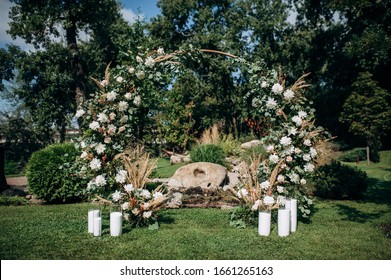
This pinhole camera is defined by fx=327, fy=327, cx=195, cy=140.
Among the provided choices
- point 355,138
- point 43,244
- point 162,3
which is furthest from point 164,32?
point 43,244

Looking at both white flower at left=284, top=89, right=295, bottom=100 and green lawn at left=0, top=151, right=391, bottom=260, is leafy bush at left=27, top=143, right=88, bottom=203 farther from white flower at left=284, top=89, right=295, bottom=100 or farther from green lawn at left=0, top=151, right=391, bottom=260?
white flower at left=284, top=89, right=295, bottom=100

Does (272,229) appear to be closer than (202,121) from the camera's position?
Yes

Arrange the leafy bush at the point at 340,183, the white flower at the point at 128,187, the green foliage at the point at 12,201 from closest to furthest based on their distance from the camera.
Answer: the white flower at the point at 128,187 → the leafy bush at the point at 340,183 → the green foliage at the point at 12,201

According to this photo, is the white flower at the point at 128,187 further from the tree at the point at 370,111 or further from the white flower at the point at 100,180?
the tree at the point at 370,111

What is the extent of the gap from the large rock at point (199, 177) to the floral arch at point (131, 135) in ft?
9.99

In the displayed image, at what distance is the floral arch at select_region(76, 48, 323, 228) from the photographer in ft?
15.8

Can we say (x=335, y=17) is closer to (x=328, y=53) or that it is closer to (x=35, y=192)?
(x=328, y=53)

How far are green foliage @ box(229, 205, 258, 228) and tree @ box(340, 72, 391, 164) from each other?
37.5ft

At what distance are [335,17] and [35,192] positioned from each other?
19.3 meters

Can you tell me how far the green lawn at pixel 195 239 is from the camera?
3832 millimetres

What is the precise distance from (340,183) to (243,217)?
11.3ft

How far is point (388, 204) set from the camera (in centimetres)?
689

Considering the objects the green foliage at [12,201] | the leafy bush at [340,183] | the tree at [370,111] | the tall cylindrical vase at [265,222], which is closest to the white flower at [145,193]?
the tall cylindrical vase at [265,222]

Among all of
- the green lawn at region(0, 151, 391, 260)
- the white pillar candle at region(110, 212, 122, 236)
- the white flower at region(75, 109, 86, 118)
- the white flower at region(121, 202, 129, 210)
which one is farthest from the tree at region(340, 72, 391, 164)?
the white flower at region(75, 109, 86, 118)
